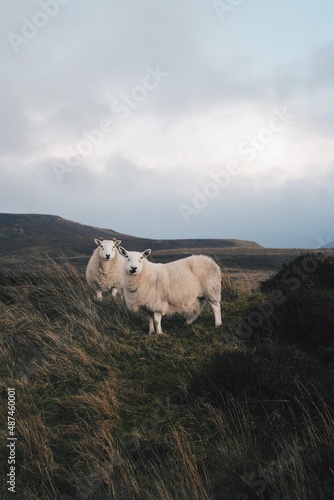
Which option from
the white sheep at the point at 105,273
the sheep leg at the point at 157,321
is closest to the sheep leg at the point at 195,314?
the sheep leg at the point at 157,321

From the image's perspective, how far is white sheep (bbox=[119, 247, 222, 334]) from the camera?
28.6 ft

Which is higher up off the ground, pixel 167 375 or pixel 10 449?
pixel 167 375

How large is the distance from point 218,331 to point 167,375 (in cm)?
231

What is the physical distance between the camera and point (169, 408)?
5.79 meters

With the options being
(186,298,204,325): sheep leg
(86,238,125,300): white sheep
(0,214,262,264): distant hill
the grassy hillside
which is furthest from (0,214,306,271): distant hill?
the grassy hillside

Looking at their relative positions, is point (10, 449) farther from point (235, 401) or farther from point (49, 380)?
point (235, 401)

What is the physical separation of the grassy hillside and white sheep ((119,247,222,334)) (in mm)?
401

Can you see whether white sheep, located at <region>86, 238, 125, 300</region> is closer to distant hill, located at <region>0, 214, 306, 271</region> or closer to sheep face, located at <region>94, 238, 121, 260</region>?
sheep face, located at <region>94, 238, 121, 260</region>

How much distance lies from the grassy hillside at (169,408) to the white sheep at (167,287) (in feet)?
1.32

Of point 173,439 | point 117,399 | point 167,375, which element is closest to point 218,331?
point 167,375

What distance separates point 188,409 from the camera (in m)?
5.61

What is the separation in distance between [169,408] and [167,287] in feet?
10.7

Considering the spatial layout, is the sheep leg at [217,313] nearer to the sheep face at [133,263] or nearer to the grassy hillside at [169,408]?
the grassy hillside at [169,408]

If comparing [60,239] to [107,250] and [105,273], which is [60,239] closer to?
[105,273]
